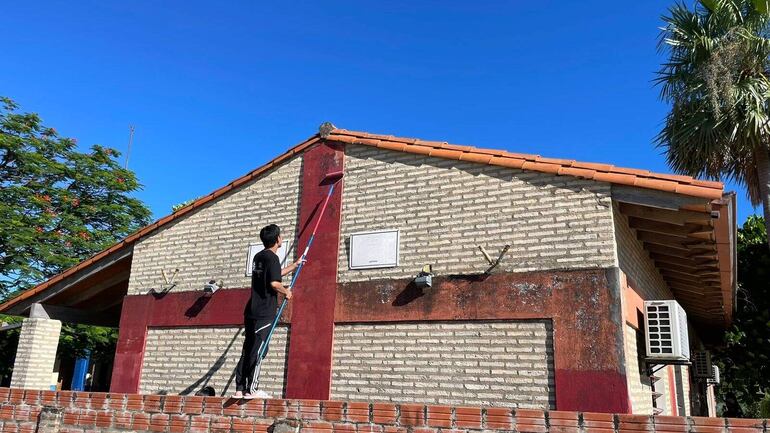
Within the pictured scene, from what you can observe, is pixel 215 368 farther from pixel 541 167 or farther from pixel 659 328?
pixel 659 328

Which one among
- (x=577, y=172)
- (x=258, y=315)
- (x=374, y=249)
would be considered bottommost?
(x=258, y=315)

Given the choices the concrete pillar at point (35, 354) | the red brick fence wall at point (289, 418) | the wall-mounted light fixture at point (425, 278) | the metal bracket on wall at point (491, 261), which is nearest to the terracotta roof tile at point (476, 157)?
the metal bracket on wall at point (491, 261)

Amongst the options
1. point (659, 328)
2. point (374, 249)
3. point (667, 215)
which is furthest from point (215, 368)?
point (667, 215)

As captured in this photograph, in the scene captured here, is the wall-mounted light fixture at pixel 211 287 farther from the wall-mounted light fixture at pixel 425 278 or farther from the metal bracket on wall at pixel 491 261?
the metal bracket on wall at pixel 491 261

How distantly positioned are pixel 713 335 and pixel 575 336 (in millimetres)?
14716

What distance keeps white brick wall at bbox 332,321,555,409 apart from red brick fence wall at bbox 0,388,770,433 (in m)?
2.44

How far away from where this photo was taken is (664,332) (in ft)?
26.0

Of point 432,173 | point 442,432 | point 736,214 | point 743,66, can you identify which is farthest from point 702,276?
point 442,432

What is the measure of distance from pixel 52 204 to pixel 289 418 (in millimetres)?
18365

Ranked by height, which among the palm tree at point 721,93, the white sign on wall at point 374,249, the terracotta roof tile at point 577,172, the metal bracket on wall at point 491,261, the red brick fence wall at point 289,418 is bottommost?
the red brick fence wall at point 289,418

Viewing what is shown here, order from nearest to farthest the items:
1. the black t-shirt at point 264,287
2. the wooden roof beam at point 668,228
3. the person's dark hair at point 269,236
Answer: the black t-shirt at point 264,287 → the person's dark hair at point 269,236 → the wooden roof beam at point 668,228

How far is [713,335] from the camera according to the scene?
1866cm

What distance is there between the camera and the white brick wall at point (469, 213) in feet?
23.7

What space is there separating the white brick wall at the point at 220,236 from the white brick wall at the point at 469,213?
1.23 metres
